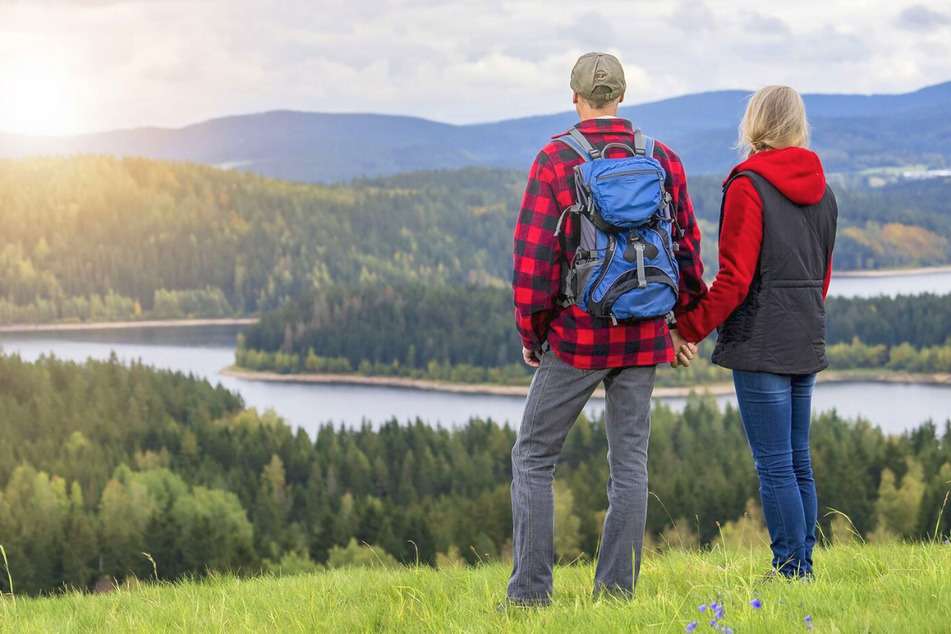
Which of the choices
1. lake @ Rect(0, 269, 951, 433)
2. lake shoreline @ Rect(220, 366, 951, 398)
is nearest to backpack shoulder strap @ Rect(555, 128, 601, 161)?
lake @ Rect(0, 269, 951, 433)

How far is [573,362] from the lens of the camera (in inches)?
144

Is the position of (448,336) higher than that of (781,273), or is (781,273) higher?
(781,273)

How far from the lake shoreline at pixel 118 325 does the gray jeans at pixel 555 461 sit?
591ft

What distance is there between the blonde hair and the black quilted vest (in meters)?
0.19

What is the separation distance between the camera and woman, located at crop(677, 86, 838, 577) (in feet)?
12.7

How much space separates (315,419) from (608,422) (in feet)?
374

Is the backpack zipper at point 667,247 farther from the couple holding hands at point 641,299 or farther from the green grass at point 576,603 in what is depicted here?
the green grass at point 576,603

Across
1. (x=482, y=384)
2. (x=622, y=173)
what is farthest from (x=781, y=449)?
(x=482, y=384)

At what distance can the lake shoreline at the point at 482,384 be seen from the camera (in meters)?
125

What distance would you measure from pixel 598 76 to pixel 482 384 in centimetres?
13377

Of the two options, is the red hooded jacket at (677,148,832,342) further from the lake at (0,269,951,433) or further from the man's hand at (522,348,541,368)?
the lake at (0,269,951,433)

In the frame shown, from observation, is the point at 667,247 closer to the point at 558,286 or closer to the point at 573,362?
the point at 558,286

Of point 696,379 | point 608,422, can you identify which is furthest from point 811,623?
point 696,379

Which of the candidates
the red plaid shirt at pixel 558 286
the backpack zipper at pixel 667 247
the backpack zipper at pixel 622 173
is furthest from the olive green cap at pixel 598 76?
the backpack zipper at pixel 667 247
